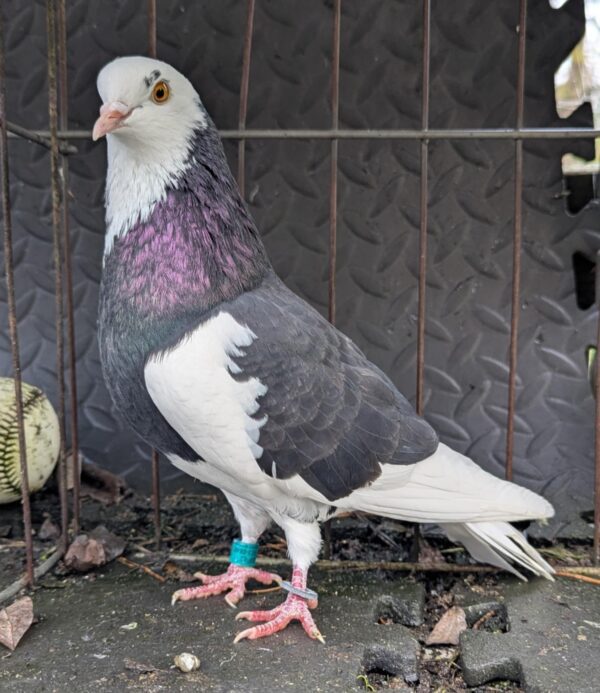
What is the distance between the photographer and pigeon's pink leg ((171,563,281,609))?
1928 millimetres

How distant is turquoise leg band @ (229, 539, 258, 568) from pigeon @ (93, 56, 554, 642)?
11 centimetres

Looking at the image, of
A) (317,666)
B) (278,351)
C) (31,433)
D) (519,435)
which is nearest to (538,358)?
(519,435)

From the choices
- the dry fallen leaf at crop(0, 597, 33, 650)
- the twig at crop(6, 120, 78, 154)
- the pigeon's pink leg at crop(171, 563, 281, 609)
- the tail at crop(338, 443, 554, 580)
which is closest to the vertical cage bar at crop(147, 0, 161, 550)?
the pigeon's pink leg at crop(171, 563, 281, 609)

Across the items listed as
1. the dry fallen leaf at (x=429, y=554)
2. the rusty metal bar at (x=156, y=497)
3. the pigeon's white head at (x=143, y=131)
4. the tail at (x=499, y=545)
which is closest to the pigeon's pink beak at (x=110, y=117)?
the pigeon's white head at (x=143, y=131)

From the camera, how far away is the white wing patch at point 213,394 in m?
1.54

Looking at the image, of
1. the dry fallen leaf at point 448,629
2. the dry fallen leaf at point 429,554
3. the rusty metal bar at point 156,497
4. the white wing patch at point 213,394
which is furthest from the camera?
the dry fallen leaf at point 429,554

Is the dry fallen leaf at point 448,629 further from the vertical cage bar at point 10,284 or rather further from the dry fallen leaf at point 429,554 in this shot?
the vertical cage bar at point 10,284

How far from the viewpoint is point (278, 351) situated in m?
1.68

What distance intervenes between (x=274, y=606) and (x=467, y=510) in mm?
655

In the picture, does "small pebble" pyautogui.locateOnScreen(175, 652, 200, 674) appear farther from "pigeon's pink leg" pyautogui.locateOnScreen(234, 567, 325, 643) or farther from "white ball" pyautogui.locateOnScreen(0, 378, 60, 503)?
"white ball" pyautogui.locateOnScreen(0, 378, 60, 503)

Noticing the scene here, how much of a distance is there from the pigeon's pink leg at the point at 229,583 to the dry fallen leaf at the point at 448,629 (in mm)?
495

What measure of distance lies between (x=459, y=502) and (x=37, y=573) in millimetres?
1363

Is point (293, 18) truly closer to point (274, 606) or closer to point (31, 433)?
point (31, 433)

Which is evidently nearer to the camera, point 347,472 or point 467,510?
point 347,472
